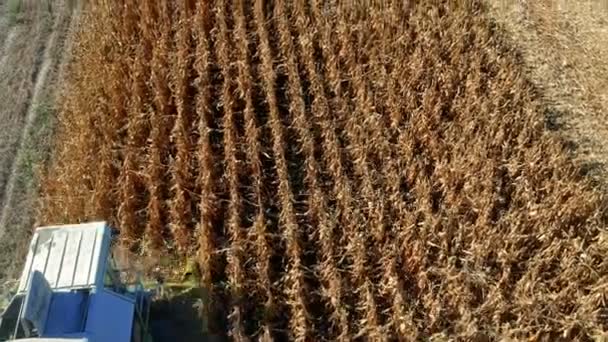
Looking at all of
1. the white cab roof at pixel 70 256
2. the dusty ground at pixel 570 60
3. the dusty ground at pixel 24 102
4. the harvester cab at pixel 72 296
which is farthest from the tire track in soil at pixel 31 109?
the dusty ground at pixel 570 60

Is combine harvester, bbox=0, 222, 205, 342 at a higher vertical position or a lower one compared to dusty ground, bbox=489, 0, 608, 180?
lower

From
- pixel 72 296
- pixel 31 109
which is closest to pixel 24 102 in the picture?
pixel 31 109

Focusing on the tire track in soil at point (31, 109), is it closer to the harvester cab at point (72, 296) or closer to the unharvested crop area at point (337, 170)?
the unharvested crop area at point (337, 170)

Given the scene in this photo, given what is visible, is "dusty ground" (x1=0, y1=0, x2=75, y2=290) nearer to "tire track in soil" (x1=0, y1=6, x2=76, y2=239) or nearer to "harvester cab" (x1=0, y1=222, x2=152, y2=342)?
"tire track in soil" (x1=0, y1=6, x2=76, y2=239)

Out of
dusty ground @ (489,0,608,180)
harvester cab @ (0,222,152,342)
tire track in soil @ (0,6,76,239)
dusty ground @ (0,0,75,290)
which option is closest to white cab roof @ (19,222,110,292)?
harvester cab @ (0,222,152,342)

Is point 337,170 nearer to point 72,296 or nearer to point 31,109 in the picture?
point 72,296

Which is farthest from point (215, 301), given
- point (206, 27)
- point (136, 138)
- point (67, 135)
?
point (206, 27)
